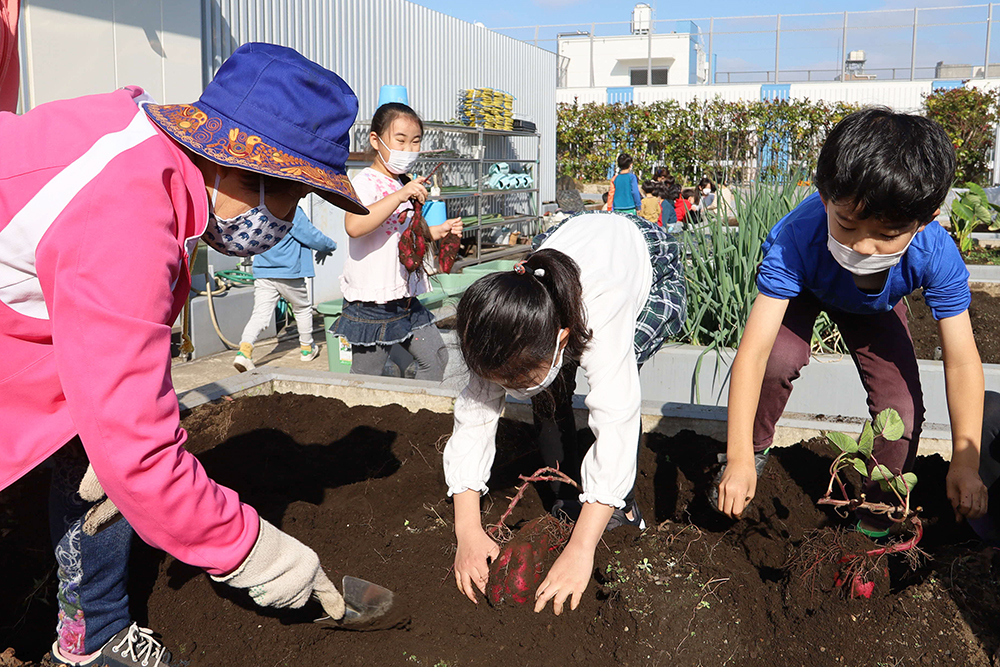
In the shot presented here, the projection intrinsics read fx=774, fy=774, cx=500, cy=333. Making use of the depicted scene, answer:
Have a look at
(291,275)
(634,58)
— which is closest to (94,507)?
(291,275)

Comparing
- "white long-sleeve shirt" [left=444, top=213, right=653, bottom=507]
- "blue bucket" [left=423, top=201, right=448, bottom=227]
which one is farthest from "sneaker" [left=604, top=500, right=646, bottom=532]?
"blue bucket" [left=423, top=201, right=448, bottom=227]

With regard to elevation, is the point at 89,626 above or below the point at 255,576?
below

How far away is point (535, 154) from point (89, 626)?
12750 mm

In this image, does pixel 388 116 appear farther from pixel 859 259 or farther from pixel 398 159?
pixel 859 259

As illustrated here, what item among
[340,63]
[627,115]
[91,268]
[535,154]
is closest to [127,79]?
[340,63]

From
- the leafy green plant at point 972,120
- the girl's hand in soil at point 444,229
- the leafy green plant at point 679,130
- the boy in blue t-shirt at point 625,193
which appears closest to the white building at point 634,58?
the leafy green plant at point 679,130

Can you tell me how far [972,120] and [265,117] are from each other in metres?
19.2

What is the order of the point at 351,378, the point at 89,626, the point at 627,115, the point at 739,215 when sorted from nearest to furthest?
1. the point at 89,626
2. the point at 351,378
3. the point at 739,215
4. the point at 627,115

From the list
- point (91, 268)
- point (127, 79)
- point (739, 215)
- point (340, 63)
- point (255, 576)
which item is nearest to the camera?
point (91, 268)

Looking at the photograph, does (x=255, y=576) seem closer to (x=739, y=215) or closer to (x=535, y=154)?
(x=739, y=215)

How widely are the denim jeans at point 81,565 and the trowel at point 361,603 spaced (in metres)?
0.49

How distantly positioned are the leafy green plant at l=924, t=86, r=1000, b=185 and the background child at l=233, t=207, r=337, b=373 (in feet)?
51.6

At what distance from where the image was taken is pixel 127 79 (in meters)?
5.50

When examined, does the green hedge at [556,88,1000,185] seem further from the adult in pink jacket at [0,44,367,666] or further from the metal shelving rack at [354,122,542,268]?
the adult in pink jacket at [0,44,367,666]
